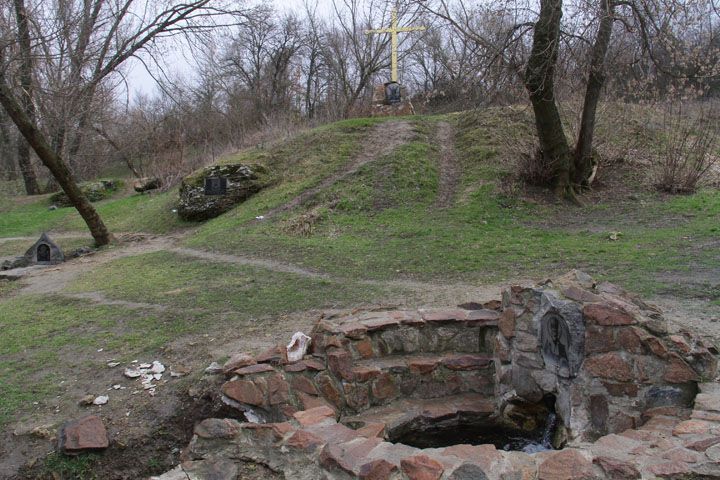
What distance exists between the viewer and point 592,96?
11523 millimetres

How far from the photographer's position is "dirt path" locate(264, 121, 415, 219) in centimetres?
1398

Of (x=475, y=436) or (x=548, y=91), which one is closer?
(x=475, y=436)

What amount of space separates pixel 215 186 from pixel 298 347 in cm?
1128

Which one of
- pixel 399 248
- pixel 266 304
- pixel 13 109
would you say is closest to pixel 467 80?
pixel 399 248

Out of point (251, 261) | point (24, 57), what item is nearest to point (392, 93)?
point (251, 261)

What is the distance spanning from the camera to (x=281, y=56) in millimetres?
31844

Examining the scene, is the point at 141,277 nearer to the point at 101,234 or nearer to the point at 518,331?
the point at 101,234

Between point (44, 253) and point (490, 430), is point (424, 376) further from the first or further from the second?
point (44, 253)

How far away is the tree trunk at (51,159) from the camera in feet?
36.2

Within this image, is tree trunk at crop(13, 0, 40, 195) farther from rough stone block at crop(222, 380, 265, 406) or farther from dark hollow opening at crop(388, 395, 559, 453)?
dark hollow opening at crop(388, 395, 559, 453)

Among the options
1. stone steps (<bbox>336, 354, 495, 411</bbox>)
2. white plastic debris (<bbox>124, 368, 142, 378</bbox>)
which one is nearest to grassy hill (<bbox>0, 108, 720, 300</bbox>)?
stone steps (<bbox>336, 354, 495, 411</bbox>)

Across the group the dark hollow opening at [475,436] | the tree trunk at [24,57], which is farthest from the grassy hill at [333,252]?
the tree trunk at [24,57]

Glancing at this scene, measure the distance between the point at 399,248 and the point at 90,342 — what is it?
5.33 metres

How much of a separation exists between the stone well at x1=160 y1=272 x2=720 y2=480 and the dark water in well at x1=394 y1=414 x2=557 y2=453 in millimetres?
52
